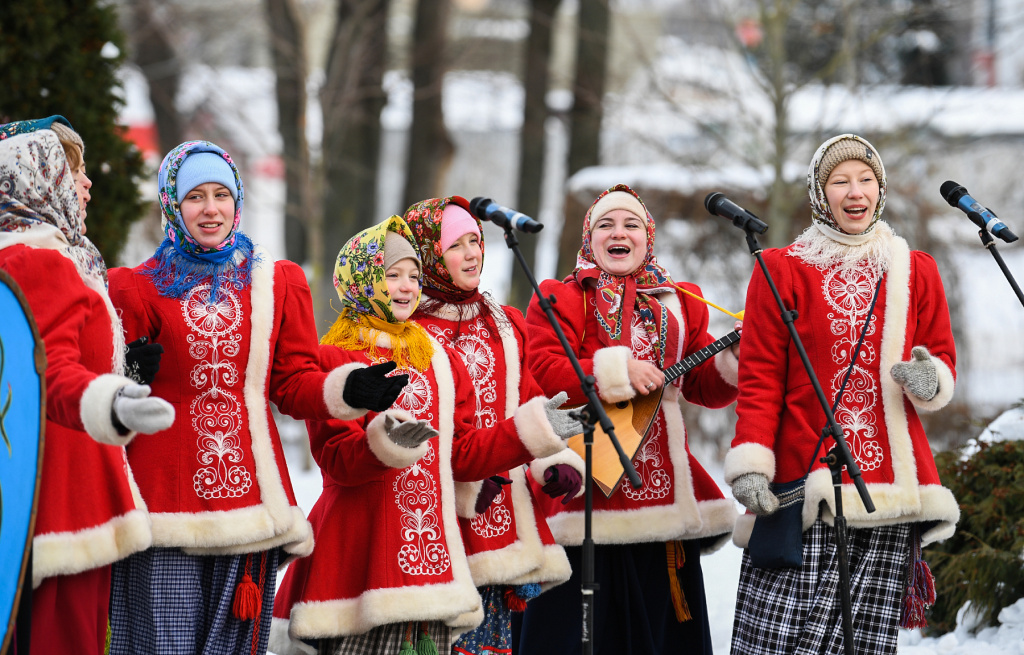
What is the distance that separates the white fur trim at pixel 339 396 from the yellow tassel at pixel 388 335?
0.35 metres

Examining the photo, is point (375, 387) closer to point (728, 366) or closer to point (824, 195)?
point (728, 366)

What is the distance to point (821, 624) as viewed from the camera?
403 cm

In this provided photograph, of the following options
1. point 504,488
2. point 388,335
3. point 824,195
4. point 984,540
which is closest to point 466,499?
point 504,488

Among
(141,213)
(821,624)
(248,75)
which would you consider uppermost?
(248,75)

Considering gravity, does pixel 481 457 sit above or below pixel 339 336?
below

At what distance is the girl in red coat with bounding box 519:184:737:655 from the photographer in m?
4.52

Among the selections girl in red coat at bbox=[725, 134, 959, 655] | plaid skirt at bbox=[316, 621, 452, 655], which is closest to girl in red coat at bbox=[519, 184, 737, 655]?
girl in red coat at bbox=[725, 134, 959, 655]

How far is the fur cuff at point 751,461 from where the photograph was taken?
13.2 feet

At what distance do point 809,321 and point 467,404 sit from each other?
128 cm

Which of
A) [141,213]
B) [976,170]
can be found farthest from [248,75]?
[141,213]

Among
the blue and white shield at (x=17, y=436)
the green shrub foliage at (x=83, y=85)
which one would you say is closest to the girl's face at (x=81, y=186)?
the blue and white shield at (x=17, y=436)

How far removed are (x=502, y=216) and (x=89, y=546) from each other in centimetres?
165

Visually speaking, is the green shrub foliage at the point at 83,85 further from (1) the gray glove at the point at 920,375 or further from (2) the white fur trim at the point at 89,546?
(1) the gray glove at the point at 920,375

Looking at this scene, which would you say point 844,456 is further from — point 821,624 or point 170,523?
point 170,523
